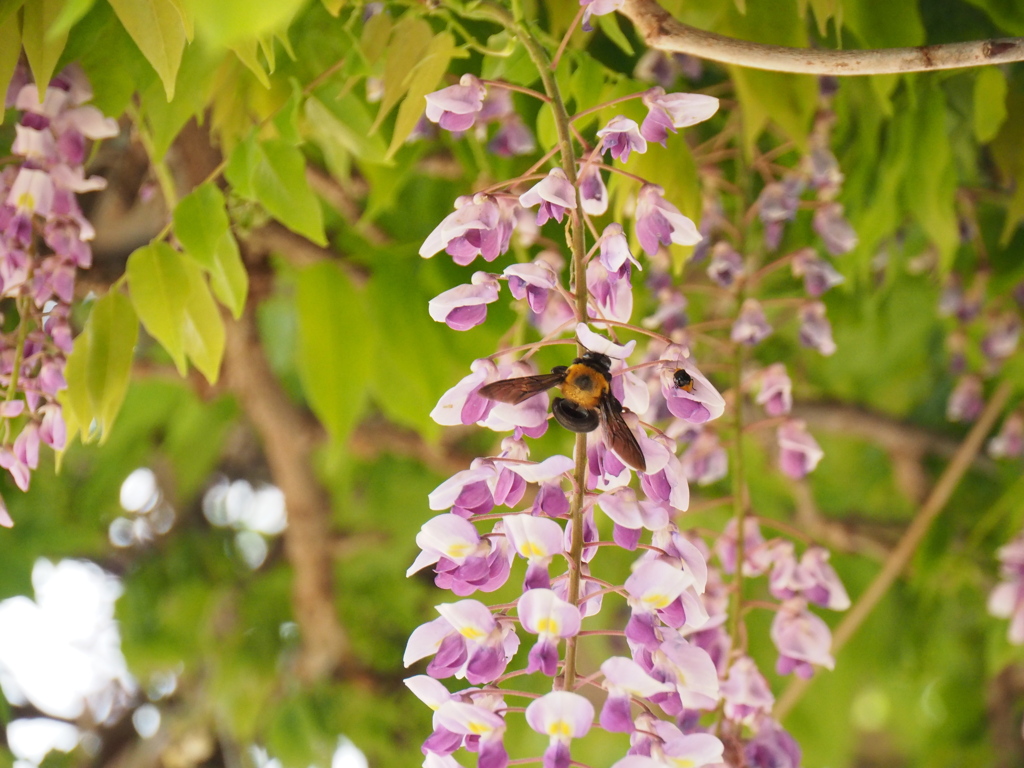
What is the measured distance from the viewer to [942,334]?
1.67 metres

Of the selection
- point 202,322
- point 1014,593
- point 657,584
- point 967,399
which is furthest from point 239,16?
point 967,399

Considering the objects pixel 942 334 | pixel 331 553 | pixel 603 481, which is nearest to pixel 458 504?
pixel 603 481

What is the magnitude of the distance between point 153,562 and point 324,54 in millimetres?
1514

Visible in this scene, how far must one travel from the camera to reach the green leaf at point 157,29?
56 centimetres

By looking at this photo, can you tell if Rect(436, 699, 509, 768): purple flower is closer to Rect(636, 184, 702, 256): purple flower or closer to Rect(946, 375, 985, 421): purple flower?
Rect(636, 184, 702, 256): purple flower

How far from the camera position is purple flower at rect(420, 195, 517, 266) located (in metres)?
0.50

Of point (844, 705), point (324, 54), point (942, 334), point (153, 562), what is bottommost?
point (153, 562)

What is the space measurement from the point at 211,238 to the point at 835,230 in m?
0.53

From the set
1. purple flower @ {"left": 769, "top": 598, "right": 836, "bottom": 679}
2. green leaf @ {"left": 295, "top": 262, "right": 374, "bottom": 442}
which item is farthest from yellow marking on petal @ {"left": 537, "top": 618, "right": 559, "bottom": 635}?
green leaf @ {"left": 295, "top": 262, "right": 374, "bottom": 442}

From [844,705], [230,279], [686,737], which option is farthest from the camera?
[844,705]

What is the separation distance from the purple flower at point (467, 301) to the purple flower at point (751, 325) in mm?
322

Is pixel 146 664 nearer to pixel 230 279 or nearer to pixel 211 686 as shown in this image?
pixel 211 686

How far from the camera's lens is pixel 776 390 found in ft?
2.51

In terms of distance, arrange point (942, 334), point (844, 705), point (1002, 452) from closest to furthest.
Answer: point (1002, 452), point (844, 705), point (942, 334)
